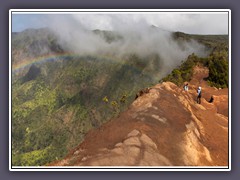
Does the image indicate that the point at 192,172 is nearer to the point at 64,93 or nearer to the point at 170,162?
the point at 170,162

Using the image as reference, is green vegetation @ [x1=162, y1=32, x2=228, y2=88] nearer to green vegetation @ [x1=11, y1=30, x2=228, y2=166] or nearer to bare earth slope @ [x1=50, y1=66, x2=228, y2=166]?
bare earth slope @ [x1=50, y1=66, x2=228, y2=166]

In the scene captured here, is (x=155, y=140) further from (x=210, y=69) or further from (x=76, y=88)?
(x=76, y=88)

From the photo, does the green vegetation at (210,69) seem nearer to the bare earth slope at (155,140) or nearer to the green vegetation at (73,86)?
the bare earth slope at (155,140)

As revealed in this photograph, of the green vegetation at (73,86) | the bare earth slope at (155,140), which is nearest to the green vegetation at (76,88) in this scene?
the green vegetation at (73,86)

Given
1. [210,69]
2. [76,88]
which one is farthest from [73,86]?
[210,69]

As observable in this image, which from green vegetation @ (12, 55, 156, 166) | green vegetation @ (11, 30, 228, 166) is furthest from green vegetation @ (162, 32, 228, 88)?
green vegetation @ (12, 55, 156, 166)

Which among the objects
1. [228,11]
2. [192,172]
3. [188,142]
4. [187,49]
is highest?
[187,49]

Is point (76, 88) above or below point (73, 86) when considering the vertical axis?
below

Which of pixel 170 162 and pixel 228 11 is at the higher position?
pixel 228 11
